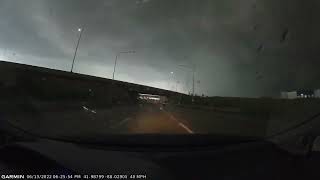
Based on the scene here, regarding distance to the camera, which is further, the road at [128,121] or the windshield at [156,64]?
the road at [128,121]

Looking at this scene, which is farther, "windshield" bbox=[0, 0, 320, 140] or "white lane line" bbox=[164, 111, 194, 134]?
"white lane line" bbox=[164, 111, 194, 134]

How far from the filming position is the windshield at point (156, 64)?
7.22ft

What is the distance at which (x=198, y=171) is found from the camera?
2064 millimetres

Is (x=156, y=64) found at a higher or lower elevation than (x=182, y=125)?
higher

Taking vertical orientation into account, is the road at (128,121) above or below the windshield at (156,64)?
below

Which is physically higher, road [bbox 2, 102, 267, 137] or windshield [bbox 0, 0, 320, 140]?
windshield [bbox 0, 0, 320, 140]

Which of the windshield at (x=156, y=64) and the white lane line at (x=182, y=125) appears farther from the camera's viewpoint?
the white lane line at (x=182, y=125)

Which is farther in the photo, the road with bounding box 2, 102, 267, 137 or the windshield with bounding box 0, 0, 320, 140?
the road with bounding box 2, 102, 267, 137

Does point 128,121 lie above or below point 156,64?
below

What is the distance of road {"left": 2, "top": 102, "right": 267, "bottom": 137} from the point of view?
2.33 meters

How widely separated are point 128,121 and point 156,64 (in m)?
0.38

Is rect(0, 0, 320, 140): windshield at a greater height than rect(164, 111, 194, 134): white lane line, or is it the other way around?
rect(0, 0, 320, 140): windshield

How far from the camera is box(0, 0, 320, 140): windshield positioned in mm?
2201

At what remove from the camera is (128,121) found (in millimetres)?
2441
